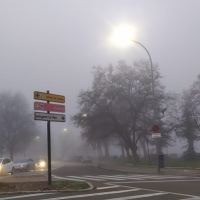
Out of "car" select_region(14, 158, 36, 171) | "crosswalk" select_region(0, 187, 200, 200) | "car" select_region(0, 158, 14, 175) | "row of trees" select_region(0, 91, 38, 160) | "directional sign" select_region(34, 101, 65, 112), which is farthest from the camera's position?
"row of trees" select_region(0, 91, 38, 160)

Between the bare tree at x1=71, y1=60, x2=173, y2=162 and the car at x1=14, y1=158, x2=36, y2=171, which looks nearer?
the car at x1=14, y1=158, x2=36, y2=171

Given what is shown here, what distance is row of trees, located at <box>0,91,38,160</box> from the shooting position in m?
64.3

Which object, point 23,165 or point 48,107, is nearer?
point 48,107

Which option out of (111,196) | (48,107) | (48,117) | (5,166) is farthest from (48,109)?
(5,166)

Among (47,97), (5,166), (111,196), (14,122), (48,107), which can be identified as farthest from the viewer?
(14,122)

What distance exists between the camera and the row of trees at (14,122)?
64312 mm

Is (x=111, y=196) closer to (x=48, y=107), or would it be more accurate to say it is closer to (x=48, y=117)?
(x=48, y=117)

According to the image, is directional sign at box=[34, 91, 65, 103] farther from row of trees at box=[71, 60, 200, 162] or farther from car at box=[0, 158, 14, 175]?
row of trees at box=[71, 60, 200, 162]

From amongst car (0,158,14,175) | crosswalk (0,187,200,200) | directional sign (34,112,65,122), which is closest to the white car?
car (0,158,14,175)

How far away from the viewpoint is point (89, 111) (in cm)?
4628

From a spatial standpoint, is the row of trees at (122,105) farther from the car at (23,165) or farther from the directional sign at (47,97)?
the directional sign at (47,97)

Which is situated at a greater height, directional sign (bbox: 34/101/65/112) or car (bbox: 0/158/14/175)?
directional sign (bbox: 34/101/65/112)

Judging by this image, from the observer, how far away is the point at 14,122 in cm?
6538

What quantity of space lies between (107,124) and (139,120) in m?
4.06
